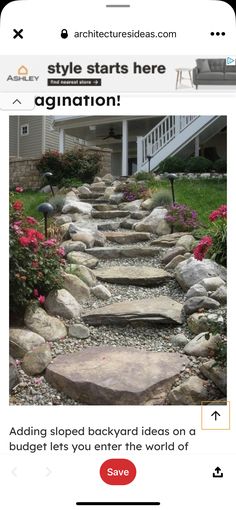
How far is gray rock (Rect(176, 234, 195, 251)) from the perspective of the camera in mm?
5518

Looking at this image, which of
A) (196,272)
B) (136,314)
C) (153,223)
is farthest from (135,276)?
(153,223)

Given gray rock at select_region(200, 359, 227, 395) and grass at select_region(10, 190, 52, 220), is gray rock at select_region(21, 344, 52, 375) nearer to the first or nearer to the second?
gray rock at select_region(200, 359, 227, 395)

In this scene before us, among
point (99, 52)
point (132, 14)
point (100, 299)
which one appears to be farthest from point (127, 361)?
point (132, 14)

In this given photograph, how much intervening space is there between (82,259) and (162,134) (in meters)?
9.10

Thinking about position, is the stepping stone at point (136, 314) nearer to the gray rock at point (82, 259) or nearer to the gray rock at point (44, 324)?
the gray rock at point (44, 324)

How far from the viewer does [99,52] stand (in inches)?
82.0

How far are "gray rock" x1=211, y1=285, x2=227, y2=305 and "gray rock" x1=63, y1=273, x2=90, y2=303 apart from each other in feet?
3.91

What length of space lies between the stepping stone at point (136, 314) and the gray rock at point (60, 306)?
111 mm

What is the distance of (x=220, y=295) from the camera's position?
3502mm

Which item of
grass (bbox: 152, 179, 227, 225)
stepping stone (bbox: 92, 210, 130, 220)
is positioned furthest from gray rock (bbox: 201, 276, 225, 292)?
stepping stone (bbox: 92, 210, 130, 220)
